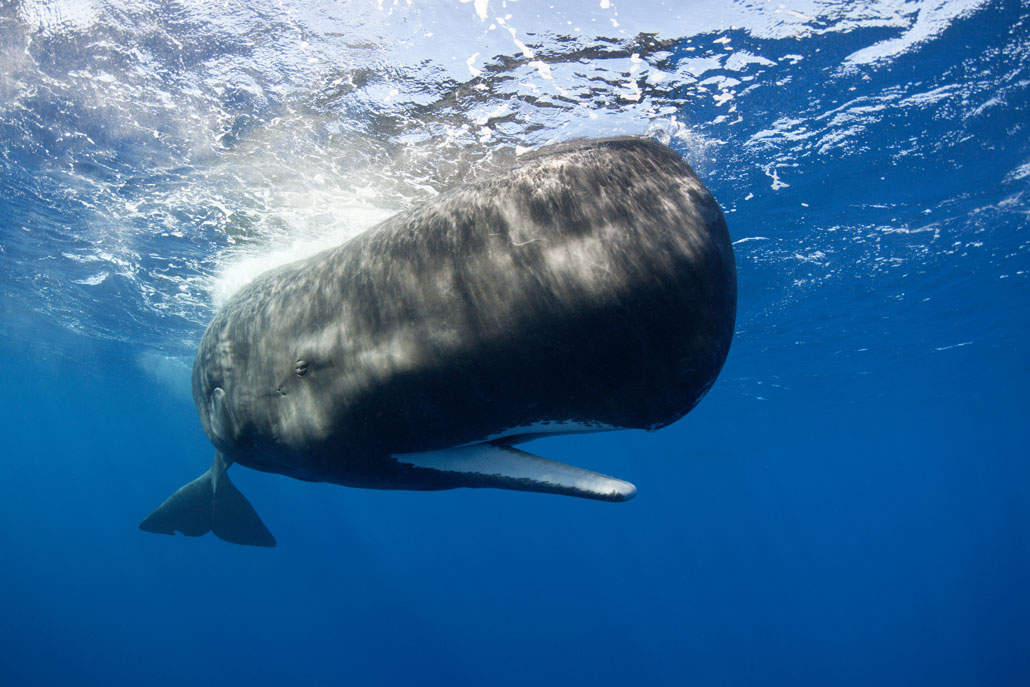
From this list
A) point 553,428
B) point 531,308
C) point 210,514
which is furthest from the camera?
point 210,514

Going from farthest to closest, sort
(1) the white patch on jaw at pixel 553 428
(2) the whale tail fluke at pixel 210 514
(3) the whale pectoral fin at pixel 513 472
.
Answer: (2) the whale tail fluke at pixel 210 514 → (3) the whale pectoral fin at pixel 513 472 → (1) the white patch on jaw at pixel 553 428

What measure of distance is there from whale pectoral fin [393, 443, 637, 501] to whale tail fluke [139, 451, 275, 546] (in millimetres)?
5930

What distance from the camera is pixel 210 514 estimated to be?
300 inches

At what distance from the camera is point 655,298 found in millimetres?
1856

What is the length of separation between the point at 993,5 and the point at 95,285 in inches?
919

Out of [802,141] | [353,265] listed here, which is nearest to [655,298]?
[353,265]

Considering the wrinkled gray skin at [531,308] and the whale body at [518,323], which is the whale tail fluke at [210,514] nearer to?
the whale body at [518,323]

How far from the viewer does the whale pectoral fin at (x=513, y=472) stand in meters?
2.30

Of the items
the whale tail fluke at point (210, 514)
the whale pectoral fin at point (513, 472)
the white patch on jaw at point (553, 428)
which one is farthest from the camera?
the whale tail fluke at point (210, 514)

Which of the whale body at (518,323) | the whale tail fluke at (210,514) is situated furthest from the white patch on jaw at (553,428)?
the whale tail fluke at (210,514)

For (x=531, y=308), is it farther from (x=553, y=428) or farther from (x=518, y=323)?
(x=553, y=428)

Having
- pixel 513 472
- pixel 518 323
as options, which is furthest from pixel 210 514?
pixel 518 323

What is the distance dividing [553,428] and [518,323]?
1.80ft

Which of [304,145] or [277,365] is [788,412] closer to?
[304,145]
